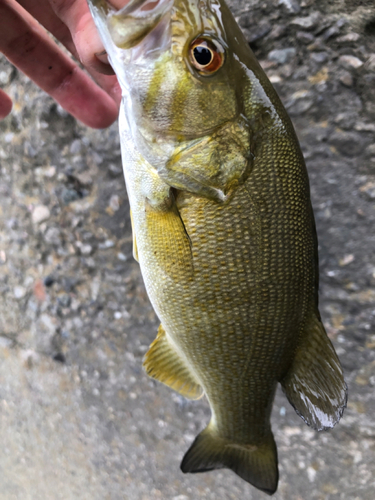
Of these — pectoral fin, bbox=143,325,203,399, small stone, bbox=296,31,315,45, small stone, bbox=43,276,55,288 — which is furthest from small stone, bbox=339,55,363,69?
small stone, bbox=43,276,55,288

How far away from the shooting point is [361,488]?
1285 millimetres

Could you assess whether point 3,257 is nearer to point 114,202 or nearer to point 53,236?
point 53,236

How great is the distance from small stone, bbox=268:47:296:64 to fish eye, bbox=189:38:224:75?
1.96 ft

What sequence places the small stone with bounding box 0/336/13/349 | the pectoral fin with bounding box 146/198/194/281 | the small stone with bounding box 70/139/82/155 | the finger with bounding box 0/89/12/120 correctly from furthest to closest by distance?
the small stone with bounding box 0/336/13/349 → the small stone with bounding box 70/139/82/155 → the finger with bounding box 0/89/12/120 → the pectoral fin with bounding box 146/198/194/281

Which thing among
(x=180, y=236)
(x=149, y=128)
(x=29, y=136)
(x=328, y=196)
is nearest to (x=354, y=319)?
(x=328, y=196)

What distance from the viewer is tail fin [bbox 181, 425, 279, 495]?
95 centimetres

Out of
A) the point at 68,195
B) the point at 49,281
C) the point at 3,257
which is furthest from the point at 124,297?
the point at 3,257

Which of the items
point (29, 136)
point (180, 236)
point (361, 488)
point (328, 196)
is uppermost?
point (29, 136)

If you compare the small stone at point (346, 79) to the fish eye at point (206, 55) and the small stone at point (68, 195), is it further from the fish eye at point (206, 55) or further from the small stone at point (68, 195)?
the small stone at point (68, 195)

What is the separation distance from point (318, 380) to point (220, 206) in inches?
19.1

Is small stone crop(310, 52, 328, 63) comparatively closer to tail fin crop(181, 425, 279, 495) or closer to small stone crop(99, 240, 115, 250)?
small stone crop(99, 240, 115, 250)

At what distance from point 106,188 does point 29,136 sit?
388mm

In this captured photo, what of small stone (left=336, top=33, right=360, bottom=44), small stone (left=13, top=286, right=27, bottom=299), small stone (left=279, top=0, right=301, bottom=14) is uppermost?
small stone (left=279, top=0, right=301, bottom=14)

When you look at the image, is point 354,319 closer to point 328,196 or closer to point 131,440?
point 328,196
